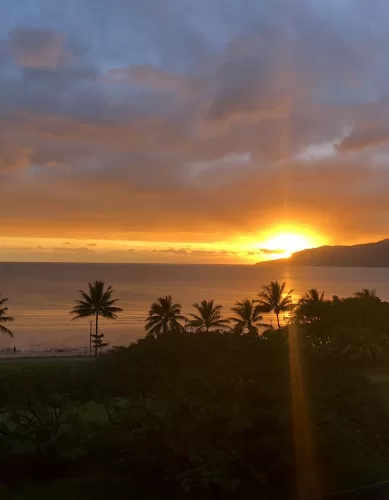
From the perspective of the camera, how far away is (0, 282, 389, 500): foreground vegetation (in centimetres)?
1342

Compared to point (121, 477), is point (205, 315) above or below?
above

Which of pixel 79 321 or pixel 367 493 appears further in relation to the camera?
pixel 79 321

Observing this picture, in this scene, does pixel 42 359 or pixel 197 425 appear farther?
pixel 42 359

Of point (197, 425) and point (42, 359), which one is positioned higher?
point (197, 425)

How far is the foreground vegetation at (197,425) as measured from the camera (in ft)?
44.0

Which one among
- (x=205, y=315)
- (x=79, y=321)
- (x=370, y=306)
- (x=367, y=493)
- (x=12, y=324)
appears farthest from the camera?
(x=79, y=321)

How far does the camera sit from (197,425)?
13.5 metres

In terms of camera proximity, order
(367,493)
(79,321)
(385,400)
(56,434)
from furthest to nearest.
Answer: (79,321), (385,400), (56,434), (367,493)

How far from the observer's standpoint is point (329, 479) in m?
14.2

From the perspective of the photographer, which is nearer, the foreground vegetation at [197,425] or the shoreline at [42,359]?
the foreground vegetation at [197,425]

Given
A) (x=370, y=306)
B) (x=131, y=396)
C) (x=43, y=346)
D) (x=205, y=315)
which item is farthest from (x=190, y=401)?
(x=43, y=346)

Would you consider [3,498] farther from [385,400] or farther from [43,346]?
[43,346]

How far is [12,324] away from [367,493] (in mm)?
80192

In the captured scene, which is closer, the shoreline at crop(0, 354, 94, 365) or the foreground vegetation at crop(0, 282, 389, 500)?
the foreground vegetation at crop(0, 282, 389, 500)
